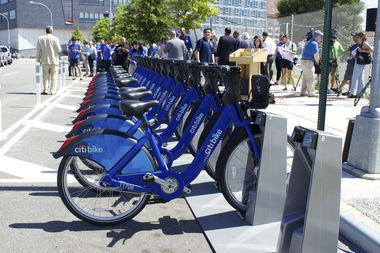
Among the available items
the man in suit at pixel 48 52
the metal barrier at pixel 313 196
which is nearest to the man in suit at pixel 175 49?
the man in suit at pixel 48 52

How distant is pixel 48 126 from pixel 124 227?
589 centimetres

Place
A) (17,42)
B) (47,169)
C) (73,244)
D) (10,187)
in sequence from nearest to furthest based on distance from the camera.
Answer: (73,244) < (10,187) < (47,169) < (17,42)

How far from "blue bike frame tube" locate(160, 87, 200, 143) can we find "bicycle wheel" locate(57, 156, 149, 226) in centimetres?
126

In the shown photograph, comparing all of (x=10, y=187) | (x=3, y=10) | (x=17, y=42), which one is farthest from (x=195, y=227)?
(x=3, y=10)

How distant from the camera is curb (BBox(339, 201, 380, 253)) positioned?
4035 mm

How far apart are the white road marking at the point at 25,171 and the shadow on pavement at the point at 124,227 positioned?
154 centimetres

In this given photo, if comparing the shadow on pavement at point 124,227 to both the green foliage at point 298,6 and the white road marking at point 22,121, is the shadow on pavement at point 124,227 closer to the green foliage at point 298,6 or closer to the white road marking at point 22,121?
the white road marking at point 22,121

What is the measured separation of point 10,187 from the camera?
5766 millimetres

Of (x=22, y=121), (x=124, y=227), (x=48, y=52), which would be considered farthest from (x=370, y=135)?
(x=48, y=52)

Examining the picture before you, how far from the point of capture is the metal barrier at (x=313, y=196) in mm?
3447

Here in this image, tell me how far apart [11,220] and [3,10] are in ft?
370

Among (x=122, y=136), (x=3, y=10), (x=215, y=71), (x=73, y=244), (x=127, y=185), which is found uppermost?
(x=3, y=10)

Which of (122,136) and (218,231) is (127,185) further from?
(218,231)

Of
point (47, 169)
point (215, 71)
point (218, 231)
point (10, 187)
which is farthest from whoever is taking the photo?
point (47, 169)
